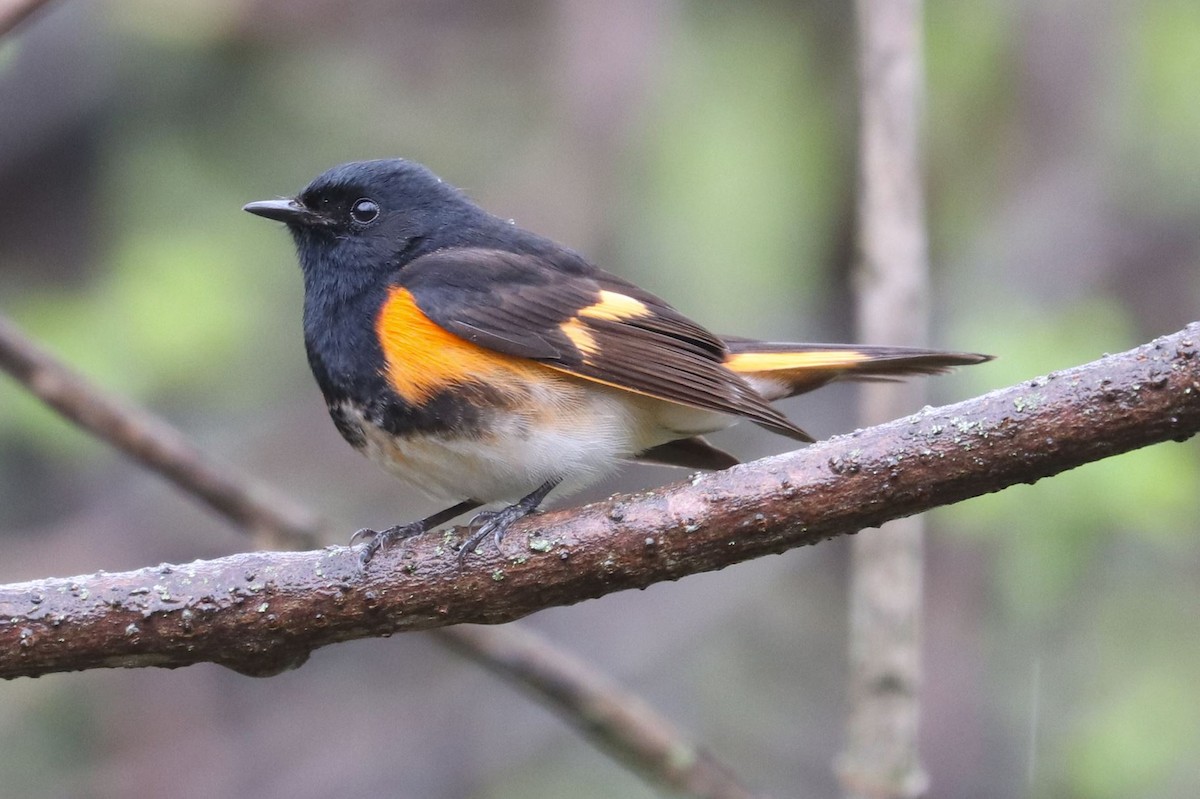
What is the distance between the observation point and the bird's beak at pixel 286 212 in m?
3.18

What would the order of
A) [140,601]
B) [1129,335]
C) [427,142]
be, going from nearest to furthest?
[140,601] → [1129,335] → [427,142]

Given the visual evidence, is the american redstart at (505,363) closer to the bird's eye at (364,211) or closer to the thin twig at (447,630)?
Answer: the bird's eye at (364,211)

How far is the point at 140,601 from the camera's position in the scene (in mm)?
2195

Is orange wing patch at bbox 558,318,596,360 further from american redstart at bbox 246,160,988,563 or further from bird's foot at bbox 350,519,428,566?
bird's foot at bbox 350,519,428,566

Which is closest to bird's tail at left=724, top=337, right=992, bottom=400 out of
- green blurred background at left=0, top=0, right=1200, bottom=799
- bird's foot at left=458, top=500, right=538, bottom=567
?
bird's foot at left=458, top=500, right=538, bottom=567

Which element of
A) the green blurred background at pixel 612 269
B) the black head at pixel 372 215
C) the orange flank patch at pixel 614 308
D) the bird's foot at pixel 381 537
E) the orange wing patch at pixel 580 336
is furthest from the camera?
the green blurred background at pixel 612 269

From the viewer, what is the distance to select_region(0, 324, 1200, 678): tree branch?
198 cm

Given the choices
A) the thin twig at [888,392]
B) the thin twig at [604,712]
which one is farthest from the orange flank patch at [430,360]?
the thin twig at [888,392]

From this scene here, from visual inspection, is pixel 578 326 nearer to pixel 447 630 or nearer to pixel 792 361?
pixel 792 361

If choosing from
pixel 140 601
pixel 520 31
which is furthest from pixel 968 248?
pixel 140 601

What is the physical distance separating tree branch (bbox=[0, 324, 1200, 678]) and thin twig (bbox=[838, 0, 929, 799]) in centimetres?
116

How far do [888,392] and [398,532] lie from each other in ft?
5.09

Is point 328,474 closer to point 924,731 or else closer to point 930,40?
point 924,731

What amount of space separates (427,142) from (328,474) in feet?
5.59
